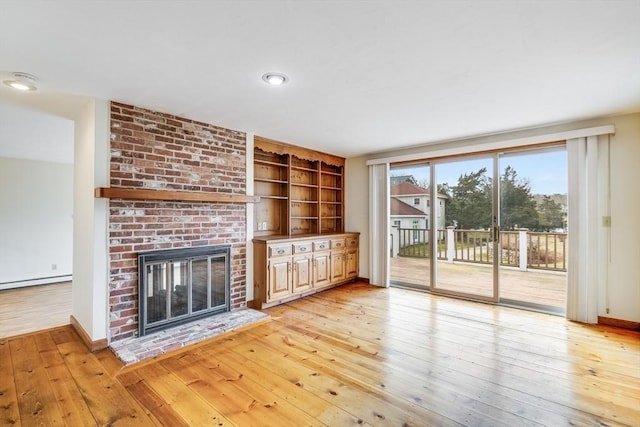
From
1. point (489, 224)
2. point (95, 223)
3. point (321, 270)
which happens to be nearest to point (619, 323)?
point (489, 224)

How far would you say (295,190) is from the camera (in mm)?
5176

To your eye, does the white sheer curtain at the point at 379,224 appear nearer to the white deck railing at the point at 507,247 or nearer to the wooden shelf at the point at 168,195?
the white deck railing at the point at 507,247

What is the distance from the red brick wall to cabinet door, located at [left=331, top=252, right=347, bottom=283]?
63.9 inches

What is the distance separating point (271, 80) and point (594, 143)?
3.69m

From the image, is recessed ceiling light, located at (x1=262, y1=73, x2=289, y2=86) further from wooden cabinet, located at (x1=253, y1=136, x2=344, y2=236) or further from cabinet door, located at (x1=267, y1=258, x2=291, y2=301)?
cabinet door, located at (x1=267, y1=258, x2=291, y2=301)

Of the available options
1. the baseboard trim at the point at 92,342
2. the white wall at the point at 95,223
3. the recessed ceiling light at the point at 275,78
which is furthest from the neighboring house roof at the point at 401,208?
the baseboard trim at the point at 92,342

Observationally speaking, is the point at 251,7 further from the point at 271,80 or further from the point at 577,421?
the point at 577,421

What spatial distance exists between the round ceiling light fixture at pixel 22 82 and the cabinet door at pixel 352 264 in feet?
14.7

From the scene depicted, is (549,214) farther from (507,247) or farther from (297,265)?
(297,265)

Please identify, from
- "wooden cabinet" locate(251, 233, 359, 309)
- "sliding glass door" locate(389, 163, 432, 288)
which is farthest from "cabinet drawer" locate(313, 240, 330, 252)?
"sliding glass door" locate(389, 163, 432, 288)

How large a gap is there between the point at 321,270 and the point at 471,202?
2522 millimetres

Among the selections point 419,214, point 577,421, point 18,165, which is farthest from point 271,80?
point 18,165

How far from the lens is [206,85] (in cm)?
255

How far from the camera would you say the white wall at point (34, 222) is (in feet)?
17.1
